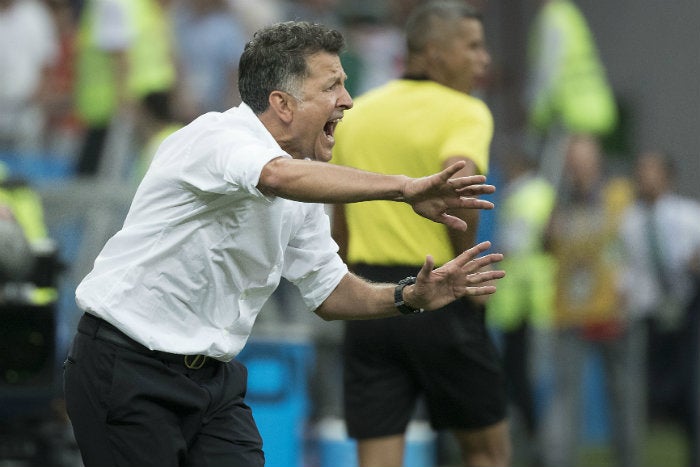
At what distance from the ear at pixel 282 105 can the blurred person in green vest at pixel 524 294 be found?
6.34m

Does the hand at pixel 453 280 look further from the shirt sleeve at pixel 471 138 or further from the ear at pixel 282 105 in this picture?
the shirt sleeve at pixel 471 138

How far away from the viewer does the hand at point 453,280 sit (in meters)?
4.33

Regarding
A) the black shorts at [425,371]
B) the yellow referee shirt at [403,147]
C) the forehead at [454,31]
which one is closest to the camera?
the yellow referee shirt at [403,147]

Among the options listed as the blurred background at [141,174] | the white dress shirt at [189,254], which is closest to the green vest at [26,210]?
the blurred background at [141,174]

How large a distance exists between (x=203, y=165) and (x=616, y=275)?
23.0 feet

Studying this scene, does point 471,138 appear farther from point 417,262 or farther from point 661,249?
point 661,249

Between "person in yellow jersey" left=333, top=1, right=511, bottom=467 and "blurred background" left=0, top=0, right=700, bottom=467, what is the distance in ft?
8.00

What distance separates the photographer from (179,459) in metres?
4.37

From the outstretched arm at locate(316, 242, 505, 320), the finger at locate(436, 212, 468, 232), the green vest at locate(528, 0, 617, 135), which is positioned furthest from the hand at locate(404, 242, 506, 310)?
the green vest at locate(528, 0, 617, 135)

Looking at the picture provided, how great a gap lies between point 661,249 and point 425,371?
5.28 meters

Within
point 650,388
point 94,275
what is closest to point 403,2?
point 650,388

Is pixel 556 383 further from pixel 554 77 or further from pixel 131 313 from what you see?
pixel 131 313

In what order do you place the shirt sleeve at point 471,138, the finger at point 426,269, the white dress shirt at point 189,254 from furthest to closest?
the shirt sleeve at point 471,138, the finger at point 426,269, the white dress shirt at point 189,254

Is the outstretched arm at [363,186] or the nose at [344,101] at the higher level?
the nose at [344,101]
